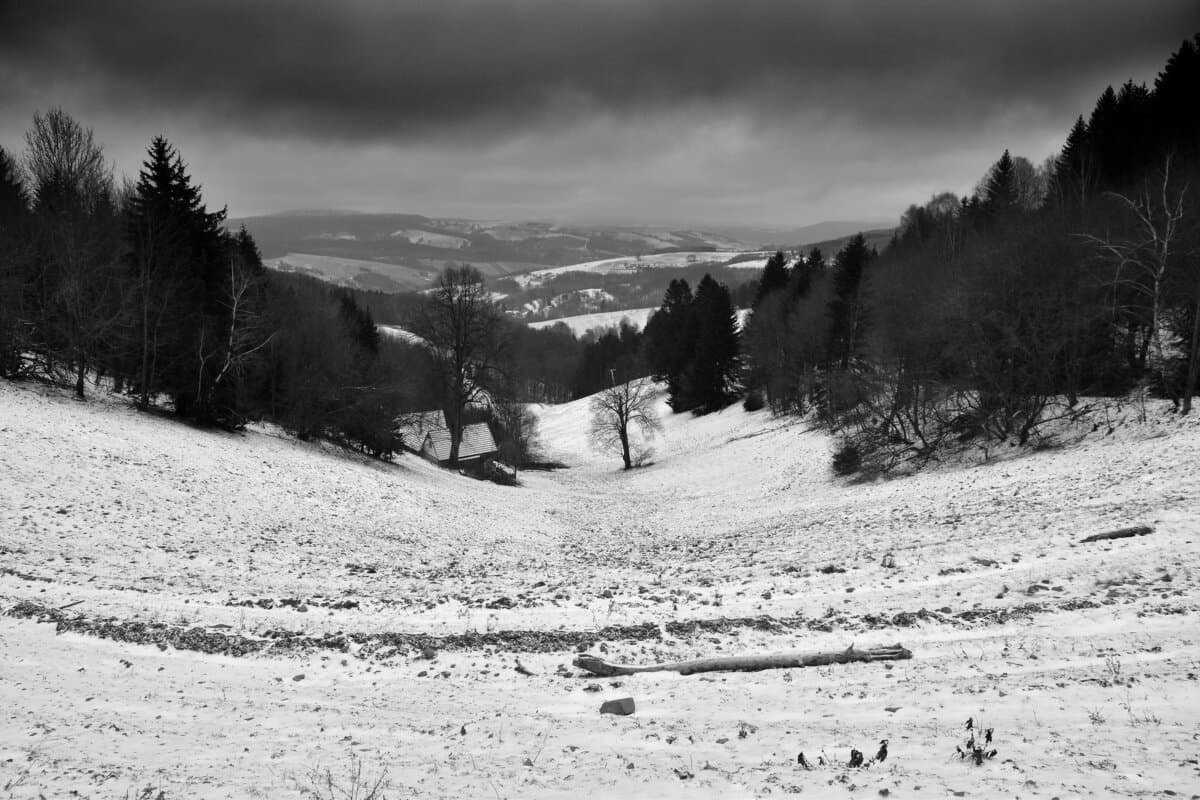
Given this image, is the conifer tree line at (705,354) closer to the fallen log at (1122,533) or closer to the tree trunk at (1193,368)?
the tree trunk at (1193,368)

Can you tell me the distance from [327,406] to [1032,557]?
33061 millimetres

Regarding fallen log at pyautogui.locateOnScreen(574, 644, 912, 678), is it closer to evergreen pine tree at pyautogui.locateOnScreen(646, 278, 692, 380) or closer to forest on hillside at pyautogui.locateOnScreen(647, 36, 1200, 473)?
forest on hillside at pyautogui.locateOnScreen(647, 36, 1200, 473)

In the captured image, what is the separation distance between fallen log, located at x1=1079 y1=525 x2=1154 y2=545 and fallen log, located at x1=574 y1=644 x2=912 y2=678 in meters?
7.67

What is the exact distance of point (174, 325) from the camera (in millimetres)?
31594

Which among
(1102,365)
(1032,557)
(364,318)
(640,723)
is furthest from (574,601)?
(364,318)

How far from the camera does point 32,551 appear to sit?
536 inches

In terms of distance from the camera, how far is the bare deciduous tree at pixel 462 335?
39844 millimetres

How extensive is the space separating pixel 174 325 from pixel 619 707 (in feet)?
106

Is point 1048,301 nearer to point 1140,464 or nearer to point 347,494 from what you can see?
point 1140,464

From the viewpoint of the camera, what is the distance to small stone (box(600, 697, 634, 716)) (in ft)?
25.9

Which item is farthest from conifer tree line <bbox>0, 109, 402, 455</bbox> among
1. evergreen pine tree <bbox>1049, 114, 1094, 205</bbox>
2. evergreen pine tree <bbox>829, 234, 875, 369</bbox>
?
evergreen pine tree <bbox>1049, 114, 1094, 205</bbox>

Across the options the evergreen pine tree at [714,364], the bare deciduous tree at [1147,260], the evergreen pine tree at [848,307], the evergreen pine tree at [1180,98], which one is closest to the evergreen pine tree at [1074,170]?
the evergreen pine tree at [1180,98]

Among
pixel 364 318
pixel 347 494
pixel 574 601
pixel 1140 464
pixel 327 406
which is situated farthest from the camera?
pixel 364 318

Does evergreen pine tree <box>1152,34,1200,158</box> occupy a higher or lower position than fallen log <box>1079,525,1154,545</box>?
higher
